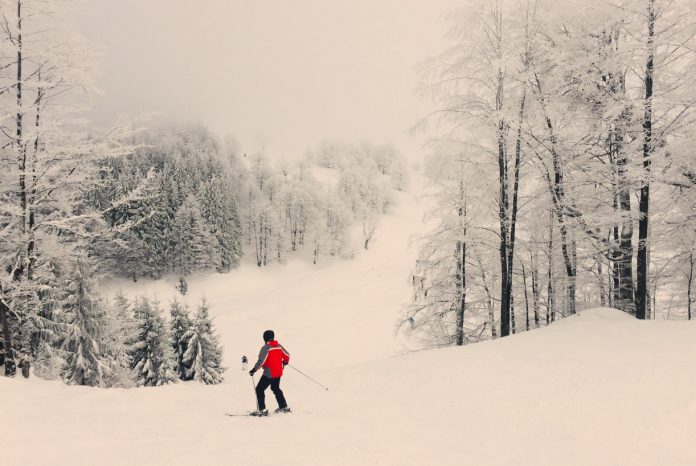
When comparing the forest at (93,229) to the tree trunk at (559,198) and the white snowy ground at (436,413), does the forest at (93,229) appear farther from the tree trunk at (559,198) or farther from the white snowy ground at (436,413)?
the tree trunk at (559,198)

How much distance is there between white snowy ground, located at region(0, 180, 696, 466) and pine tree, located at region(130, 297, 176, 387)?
748 inches

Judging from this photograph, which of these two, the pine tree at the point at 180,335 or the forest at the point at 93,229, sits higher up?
the forest at the point at 93,229

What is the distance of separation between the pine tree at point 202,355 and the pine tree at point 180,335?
624 mm

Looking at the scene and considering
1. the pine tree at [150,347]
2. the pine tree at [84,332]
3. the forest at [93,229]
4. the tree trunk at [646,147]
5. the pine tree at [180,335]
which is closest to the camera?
the tree trunk at [646,147]

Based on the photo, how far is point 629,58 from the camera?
1015cm

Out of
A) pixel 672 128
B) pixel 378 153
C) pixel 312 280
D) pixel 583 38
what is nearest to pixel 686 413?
pixel 672 128

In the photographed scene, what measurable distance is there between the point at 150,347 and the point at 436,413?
2588 centimetres

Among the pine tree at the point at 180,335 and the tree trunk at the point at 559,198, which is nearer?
the tree trunk at the point at 559,198

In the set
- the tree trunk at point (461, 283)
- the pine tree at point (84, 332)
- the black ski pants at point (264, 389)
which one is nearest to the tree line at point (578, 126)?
the tree trunk at point (461, 283)

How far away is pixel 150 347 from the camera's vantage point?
28141 mm

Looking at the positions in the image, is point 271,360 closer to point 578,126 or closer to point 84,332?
point 578,126

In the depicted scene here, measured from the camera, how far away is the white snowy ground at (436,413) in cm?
531

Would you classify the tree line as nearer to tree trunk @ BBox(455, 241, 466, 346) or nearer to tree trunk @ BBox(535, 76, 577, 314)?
tree trunk @ BBox(535, 76, 577, 314)

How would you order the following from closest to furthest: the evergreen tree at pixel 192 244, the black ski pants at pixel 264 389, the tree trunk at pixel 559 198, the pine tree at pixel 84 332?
the black ski pants at pixel 264 389
the tree trunk at pixel 559 198
the pine tree at pixel 84 332
the evergreen tree at pixel 192 244
